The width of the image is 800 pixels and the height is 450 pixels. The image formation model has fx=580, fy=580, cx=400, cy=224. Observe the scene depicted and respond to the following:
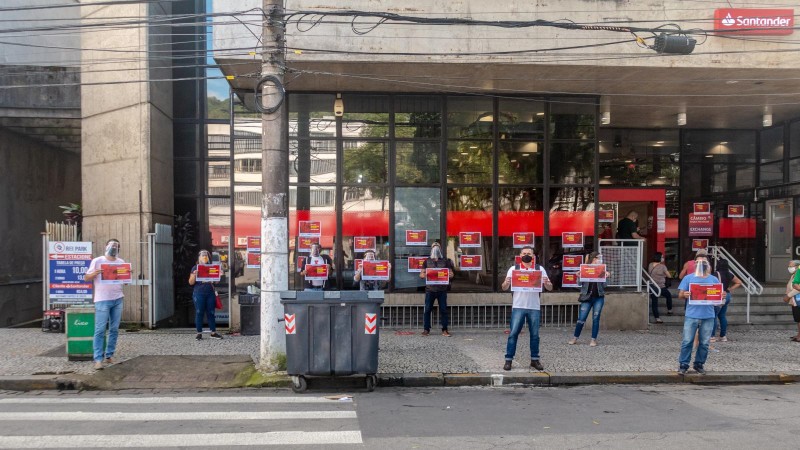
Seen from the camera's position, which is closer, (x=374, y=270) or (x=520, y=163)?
(x=374, y=270)

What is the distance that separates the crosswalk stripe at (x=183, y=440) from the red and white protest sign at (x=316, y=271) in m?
6.13

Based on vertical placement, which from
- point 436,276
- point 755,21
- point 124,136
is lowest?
point 436,276

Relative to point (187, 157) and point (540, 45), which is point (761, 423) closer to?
point (540, 45)

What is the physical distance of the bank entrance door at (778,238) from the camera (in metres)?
15.3

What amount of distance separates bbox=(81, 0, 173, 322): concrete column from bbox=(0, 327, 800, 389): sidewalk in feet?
8.13

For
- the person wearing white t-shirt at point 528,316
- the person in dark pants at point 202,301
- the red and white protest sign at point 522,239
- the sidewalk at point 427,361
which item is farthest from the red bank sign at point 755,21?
the person in dark pants at point 202,301

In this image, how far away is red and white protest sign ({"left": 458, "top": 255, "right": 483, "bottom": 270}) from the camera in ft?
42.1

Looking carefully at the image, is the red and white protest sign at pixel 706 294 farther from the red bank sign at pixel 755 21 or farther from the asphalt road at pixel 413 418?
the red bank sign at pixel 755 21

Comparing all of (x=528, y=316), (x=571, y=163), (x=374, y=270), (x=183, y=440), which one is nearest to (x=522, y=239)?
(x=571, y=163)

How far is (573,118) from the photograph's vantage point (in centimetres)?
1316

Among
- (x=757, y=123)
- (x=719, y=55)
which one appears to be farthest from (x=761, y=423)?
(x=757, y=123)

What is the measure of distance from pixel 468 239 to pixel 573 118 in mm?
3662

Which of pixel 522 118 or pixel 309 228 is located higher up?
pixel 522 118

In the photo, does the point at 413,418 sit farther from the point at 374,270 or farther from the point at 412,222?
the point at 412,222
